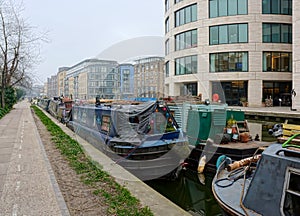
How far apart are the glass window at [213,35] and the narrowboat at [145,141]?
24.9 meters

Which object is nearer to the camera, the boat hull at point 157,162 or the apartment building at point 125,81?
the boat hull at point 157,162

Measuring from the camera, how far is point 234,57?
1215 inches

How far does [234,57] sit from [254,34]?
3215mm

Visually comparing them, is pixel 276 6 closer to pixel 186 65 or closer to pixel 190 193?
pixel 186 65

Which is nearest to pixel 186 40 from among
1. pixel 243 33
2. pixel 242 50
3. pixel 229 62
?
pixel 229 62

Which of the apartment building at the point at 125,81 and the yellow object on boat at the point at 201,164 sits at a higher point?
the apartment building at the point at 125,81

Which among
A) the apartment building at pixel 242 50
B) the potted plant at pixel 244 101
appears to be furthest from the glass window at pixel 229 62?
the potted plant at pixel 244 101

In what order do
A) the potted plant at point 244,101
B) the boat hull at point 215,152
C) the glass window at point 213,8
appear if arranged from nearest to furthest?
the boat hull at point 215,152
the potted plant at point 244,101
the glass window at point 213,8

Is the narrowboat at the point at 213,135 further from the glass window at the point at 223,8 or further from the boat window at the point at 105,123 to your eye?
the glass window at the point at 223,8

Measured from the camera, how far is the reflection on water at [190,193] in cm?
708

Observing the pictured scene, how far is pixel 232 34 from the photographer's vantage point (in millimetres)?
30922

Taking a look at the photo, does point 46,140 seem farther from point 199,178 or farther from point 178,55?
point 178,55

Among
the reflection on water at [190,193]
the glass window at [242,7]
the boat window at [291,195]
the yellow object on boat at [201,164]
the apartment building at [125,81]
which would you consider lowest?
the reflection on water at [190,193]

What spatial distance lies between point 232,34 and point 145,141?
26.2 metres
